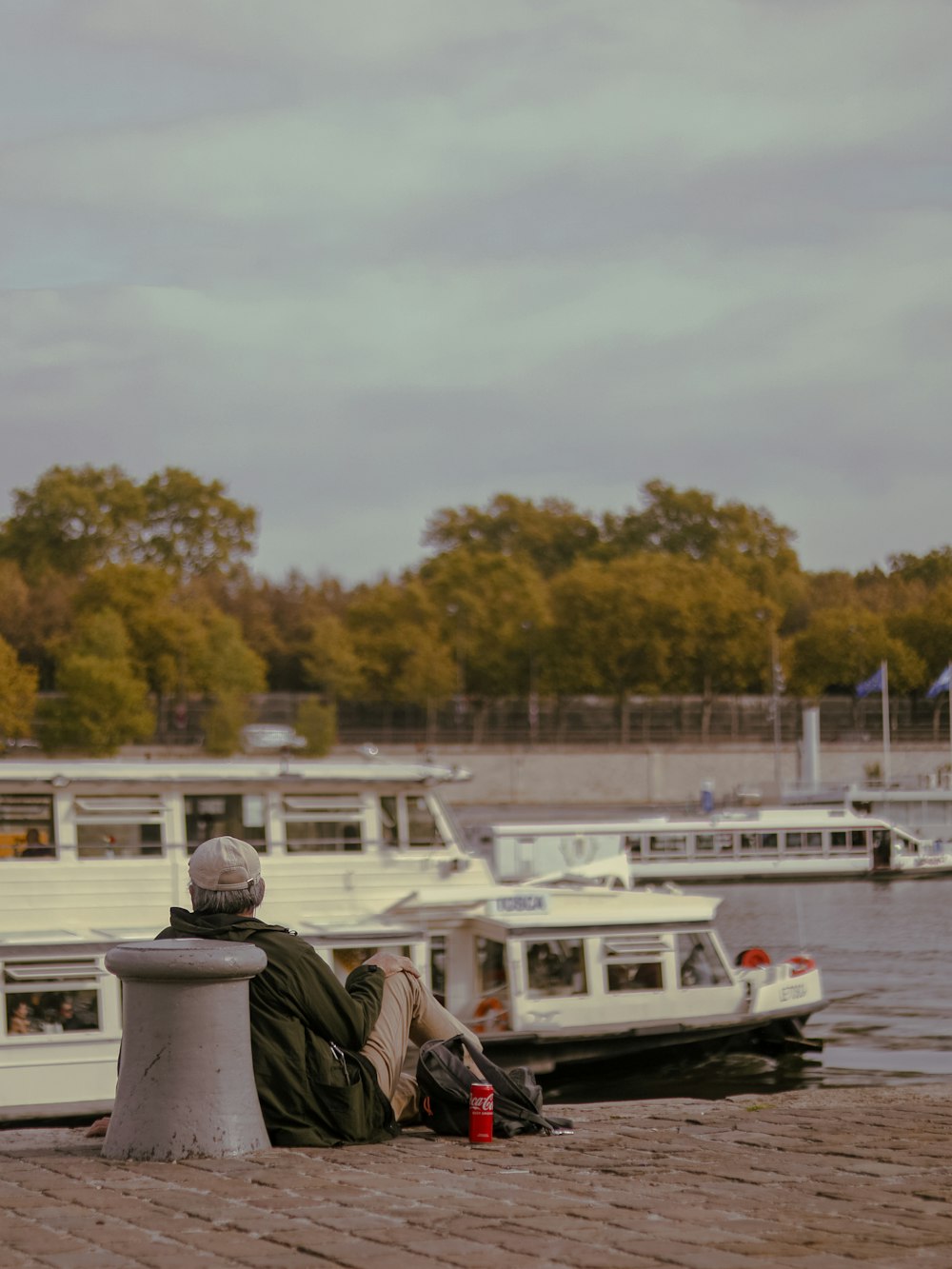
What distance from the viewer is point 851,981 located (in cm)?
3119

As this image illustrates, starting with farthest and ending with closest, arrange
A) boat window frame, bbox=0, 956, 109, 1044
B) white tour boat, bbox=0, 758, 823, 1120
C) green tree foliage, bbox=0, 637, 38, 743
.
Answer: green tree foliage, bbox=0, 637, 38, 743, white tour boat, bbox=0, 758, 823, 1120, boat window frame, bbox=0, 956, 109, 1044

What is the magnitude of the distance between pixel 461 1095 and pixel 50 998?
9.95m

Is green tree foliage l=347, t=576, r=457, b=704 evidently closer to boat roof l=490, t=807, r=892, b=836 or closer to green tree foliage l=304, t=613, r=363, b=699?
green tree foliage l=304, t=613, r=363, b=699

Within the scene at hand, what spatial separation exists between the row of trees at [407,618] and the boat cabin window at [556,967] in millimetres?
51791

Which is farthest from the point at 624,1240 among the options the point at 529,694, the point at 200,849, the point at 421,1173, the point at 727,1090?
the point at 529,694

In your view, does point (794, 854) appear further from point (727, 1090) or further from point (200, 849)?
point (200, 849)

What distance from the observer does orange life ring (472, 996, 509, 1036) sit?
1958cm

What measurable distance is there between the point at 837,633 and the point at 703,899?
2780 inches

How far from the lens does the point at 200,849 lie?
7.51 meters

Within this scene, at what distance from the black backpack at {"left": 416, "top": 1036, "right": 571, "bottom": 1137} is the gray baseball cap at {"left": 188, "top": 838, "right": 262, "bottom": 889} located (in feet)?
3.94

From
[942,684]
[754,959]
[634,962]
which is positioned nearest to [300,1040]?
[634,962]

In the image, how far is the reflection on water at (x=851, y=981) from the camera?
2108 cm

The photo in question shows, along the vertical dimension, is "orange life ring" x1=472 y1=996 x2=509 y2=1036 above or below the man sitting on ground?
below

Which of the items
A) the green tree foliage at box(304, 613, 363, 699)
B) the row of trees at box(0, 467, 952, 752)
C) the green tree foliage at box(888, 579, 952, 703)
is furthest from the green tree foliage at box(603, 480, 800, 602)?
the green tree foliage at box(888, 579, 952, 703)
